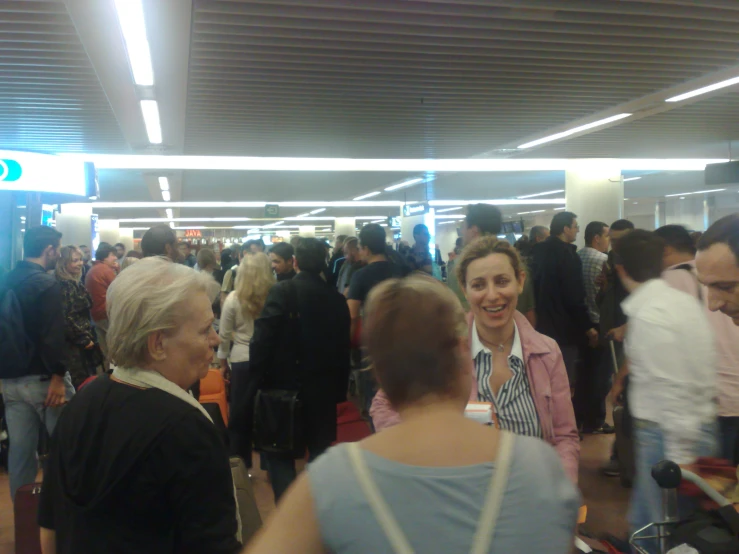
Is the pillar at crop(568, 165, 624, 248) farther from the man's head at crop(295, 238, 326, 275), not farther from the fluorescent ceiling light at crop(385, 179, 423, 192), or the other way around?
the man's head at crop(295, 238, 326, 275)

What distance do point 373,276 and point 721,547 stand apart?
322cm

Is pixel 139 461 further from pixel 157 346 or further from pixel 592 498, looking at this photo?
pixel 592 498

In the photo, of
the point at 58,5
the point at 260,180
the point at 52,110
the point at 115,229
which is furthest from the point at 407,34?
the point at 115,229

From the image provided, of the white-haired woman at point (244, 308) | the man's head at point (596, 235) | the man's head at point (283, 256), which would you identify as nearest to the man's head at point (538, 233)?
the man's head at point (596, 235)

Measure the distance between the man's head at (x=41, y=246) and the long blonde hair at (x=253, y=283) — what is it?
1209 millimetres

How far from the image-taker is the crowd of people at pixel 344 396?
0.97 metres

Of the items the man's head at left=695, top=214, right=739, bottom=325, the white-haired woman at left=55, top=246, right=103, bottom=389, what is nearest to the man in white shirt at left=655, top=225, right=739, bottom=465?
the man's head at left=695, top=214, right=739, bottom=325

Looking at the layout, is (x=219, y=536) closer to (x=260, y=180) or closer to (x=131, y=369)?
(x=131, y=369)

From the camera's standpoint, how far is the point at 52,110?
680cm

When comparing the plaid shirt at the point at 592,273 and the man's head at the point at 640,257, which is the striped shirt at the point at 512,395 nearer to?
the man's head at the point at 640,257

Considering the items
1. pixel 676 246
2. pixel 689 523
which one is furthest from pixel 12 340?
pixel 676 246

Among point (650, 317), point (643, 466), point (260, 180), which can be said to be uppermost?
point (260, 180)

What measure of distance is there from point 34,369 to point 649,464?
3.39m

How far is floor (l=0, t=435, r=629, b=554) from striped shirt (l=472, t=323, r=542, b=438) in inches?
76.8
